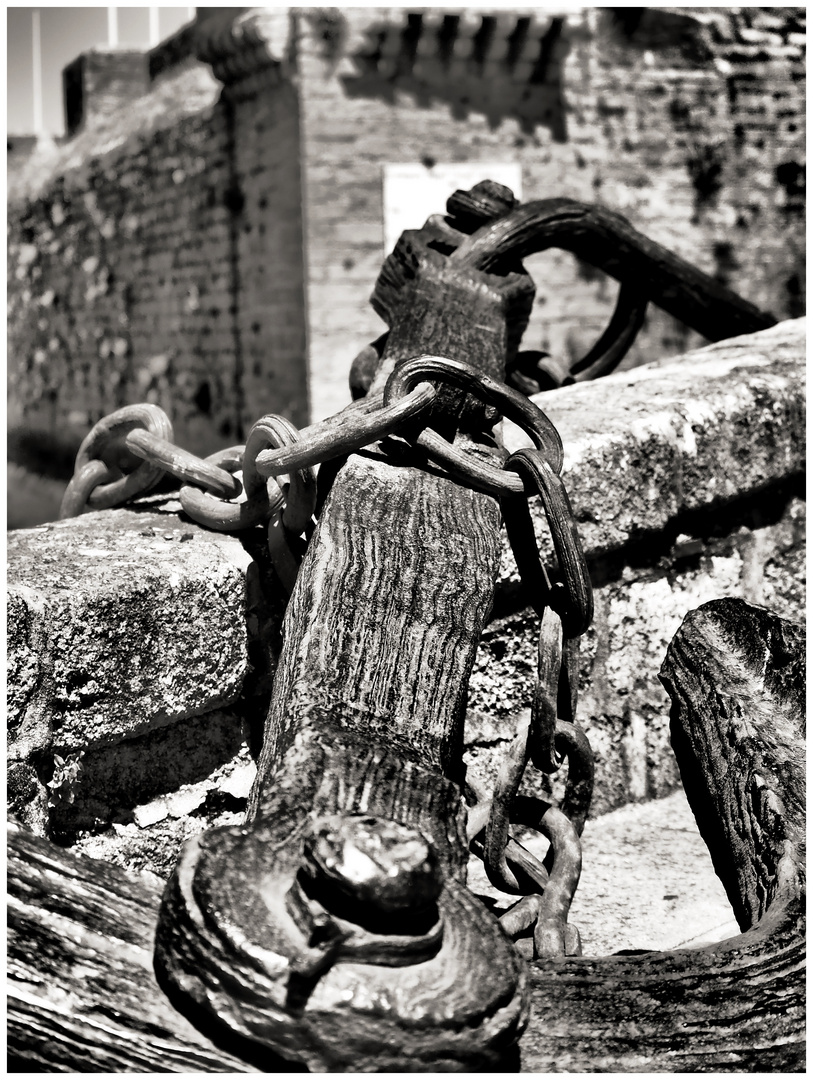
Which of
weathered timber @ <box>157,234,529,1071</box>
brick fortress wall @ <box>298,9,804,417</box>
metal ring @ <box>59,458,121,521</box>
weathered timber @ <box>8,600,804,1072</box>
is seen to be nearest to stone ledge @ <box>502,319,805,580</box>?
weathered timber @ <box>157,234,529,1071</box>

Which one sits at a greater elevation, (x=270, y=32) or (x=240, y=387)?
(x=270, y=32)

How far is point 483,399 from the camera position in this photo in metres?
1.34

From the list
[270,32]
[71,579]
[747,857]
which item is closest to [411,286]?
[71,579]

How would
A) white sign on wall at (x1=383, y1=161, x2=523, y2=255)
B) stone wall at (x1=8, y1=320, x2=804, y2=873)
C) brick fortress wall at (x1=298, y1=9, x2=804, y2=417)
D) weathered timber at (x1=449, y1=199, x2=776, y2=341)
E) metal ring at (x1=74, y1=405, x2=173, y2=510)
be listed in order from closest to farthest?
stone wall at (x1=8, y1=320, x2=804, y2=873) → metal ring at (x1=74, y1=405, x2=173, y2=510) → weathered timber at (x1=449, y1=199, x2=776, y2=341) → brick fortress wall at (x1=298, y1=9, x2=804, y2=417) → white sign on wall at (x1=383, y1=161, x2=523, y2=255)

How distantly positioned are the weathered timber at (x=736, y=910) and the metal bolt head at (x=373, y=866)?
15cm

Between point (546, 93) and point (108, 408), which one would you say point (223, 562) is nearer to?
point (546, 93)

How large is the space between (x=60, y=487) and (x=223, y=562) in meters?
12.2

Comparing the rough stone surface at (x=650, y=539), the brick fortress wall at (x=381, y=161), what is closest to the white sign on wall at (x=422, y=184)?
the brick fortress wall at (x=381, y=161)

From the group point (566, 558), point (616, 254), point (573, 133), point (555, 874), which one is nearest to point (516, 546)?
point (566, 558)

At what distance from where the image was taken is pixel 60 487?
43.0 feet

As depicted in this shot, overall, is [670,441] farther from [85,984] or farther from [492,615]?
[85,984]

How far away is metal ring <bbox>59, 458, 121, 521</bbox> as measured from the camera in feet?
5.92

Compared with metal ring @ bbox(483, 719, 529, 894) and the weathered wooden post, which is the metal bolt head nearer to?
the weathered wooden post

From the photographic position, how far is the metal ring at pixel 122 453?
5.76ft
